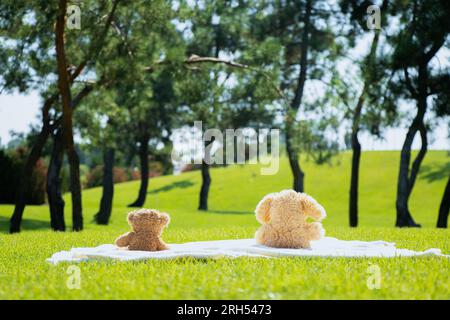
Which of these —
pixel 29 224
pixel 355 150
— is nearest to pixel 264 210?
pixel 355 150

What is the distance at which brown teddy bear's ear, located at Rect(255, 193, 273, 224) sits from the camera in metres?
7.77

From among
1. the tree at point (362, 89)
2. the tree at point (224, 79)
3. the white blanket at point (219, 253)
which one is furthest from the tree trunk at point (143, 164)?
the white blanket at point (219, 253)

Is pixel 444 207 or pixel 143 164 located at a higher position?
pixel 143 164

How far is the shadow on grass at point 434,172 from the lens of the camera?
37562mm

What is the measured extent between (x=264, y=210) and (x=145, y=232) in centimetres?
161

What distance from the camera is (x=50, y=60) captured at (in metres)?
16.3

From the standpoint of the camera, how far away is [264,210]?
25.6 ft

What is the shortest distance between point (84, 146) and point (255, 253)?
16.4 meters

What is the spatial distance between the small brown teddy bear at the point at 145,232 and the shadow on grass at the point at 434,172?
32967mm

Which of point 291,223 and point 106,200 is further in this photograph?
point 106,200

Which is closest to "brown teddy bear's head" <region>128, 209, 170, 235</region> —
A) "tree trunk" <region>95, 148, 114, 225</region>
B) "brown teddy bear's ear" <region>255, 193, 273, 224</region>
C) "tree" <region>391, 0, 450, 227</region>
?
"brown teddy bear's ear" <region>255, 193, 273, 224</region>

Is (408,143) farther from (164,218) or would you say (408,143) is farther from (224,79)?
(164,218)

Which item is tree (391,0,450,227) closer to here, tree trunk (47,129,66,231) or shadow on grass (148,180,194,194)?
tree trunk (47,129,66,231)
